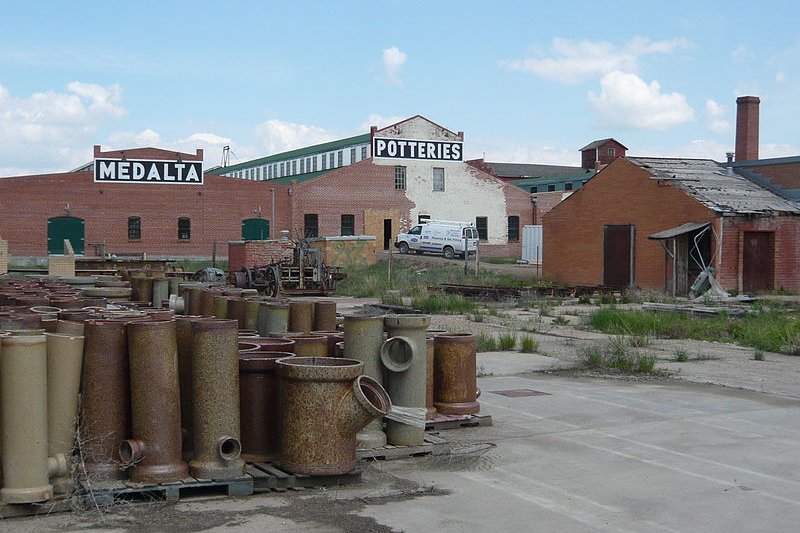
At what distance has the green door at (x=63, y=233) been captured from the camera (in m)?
49.1

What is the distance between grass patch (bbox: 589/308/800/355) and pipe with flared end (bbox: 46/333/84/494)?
43.5ft

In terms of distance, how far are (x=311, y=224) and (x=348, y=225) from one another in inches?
92.9

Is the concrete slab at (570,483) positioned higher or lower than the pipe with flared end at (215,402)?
lower

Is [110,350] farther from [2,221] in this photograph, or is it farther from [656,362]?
[2,221]

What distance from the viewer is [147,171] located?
51469 mm

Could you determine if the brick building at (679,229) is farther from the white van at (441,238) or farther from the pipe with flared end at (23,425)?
the pipe with flared end at (23,425)

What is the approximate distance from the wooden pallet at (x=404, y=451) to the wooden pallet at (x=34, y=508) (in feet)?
8.09

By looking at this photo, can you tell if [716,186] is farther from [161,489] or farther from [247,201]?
[161,489]

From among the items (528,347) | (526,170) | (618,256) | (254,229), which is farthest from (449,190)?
(528,347)

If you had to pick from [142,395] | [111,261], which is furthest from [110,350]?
[111,261]

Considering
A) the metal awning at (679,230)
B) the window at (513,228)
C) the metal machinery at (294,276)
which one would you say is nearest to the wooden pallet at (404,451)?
the metal machinery at (294,276)

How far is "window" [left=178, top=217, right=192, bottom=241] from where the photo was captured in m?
51.8

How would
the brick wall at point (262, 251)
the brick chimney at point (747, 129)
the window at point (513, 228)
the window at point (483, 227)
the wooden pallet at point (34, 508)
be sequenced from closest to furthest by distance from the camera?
the wooden pallet at point (34, 508)
the brick wall at point (262, 251)
the brick chimney at point (747, 129)
the window at point (483, 227)
the window at point (513, 228)

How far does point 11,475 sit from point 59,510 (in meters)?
0.38
